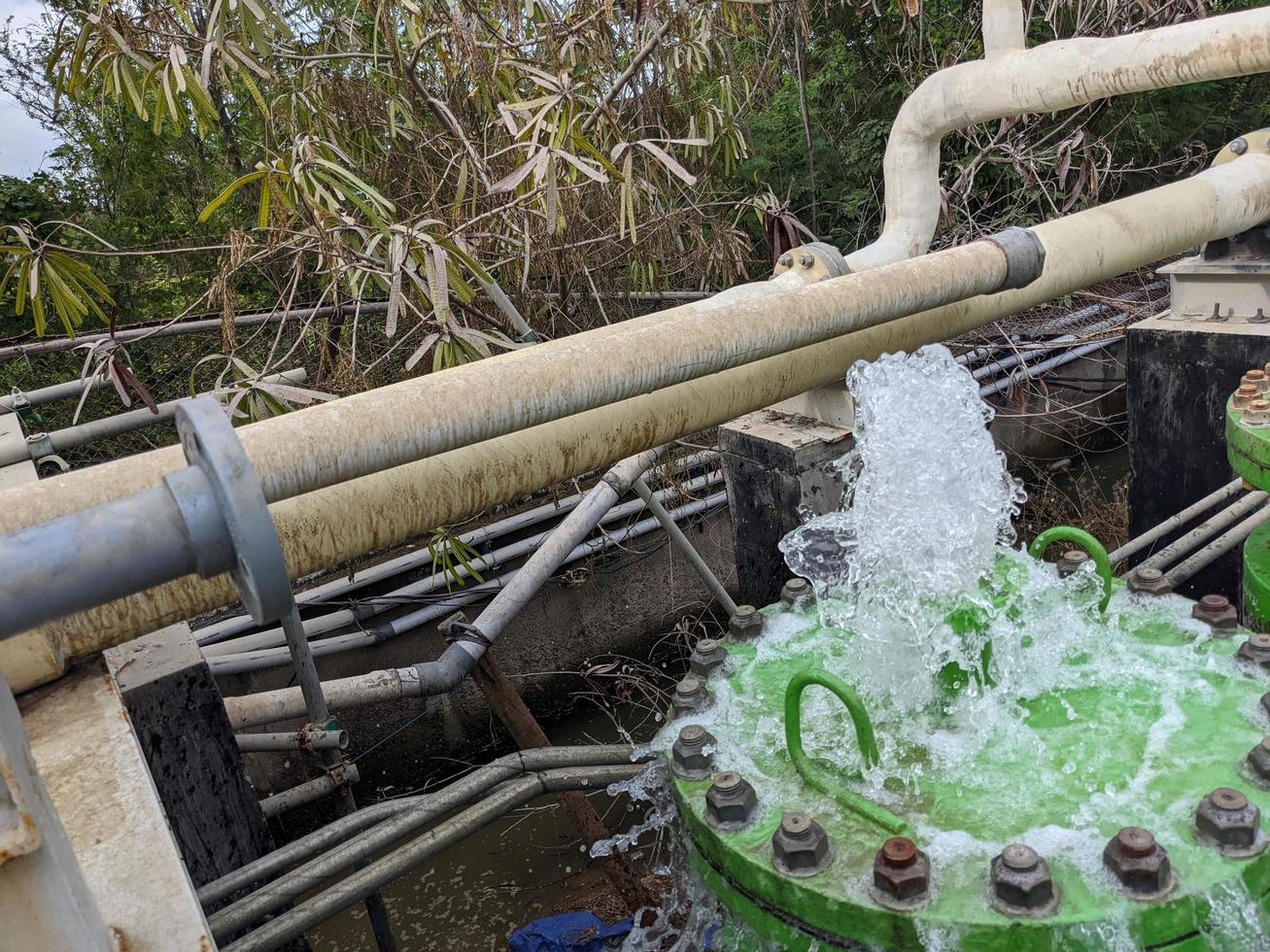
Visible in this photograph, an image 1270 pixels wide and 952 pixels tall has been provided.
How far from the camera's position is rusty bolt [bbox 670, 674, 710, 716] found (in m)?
1.72

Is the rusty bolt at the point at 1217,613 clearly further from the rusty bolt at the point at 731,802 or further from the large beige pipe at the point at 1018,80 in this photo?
the large beige pipe at the point at 1018,80

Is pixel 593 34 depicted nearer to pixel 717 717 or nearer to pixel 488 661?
pixel 488 661

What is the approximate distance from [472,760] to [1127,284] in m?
5.81

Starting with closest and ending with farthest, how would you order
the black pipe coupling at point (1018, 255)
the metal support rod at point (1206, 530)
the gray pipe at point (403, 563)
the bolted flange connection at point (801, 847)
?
the bolted flange connection at point (801, 847) < the black pipe coupling at point (1018, 255) < the metal support rod at point (1206, 530) < the gray pipe at point (403, 563)

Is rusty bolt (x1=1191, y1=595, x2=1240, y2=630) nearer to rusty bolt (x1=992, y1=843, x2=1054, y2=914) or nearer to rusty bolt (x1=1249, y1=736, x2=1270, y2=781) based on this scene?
rusty bolt (x1=1249, y1=736, x2=1270, y2=781)

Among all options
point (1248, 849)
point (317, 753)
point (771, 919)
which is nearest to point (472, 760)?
point (317, 753)

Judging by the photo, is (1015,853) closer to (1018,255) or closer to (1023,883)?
(1023,883)

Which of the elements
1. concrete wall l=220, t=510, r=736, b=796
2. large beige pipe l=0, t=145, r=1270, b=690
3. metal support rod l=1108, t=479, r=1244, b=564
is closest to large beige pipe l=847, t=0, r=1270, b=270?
large beige pipe l=0, t=145, r=1270, b=690

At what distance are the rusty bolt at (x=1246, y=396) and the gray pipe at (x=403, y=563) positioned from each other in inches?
90.5

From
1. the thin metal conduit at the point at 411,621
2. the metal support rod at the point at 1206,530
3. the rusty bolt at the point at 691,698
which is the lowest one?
the thin metal conduit at the point at 411,621

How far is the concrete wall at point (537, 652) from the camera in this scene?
428cm

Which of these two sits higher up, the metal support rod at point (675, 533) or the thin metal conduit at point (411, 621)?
the metal support rod at point (675, 533)

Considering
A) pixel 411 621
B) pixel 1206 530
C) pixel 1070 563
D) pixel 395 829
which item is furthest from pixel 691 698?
pixel 411 621

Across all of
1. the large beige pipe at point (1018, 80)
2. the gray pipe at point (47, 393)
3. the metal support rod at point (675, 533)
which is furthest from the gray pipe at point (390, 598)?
the large beige pipe at point (1018, 80)
